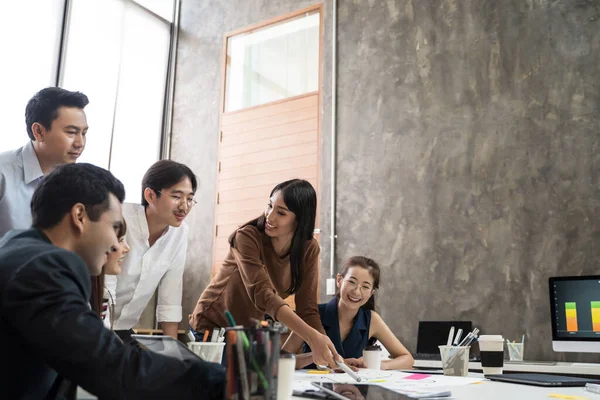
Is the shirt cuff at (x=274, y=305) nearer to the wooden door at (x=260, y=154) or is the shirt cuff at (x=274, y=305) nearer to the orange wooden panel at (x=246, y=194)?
the wooden door at (x=260, y=154)

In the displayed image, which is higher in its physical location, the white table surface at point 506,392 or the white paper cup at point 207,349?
the white paper cup at point 207,349

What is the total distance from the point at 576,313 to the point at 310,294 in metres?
1.68

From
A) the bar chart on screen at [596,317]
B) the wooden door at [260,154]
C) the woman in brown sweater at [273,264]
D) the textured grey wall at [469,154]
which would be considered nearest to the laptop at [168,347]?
the woman in brown sweater at [273,264]

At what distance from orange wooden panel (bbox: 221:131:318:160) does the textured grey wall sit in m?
0.21

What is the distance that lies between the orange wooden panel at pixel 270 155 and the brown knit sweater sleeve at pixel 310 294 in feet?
8.96

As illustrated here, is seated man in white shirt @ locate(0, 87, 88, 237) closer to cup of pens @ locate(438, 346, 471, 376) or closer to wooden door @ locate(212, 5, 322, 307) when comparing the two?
cup of pens @ locate(438, 346, 471, 376)

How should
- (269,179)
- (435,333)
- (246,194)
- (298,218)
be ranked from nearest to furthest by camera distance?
(298,218) < (435,333) < (269,179) < (246,194)

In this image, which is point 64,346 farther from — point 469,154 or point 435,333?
point 469,154

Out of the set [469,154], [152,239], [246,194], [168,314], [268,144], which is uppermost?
[268,144]

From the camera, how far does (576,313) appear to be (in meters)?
2.95

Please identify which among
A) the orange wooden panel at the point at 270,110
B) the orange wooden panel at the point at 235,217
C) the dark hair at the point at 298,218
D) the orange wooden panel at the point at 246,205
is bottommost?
the dark hair at the point at 298,218

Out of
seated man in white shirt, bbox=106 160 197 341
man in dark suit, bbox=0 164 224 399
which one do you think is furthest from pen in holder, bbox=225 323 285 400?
seated man in white shirt, bbox=106 160 197 341

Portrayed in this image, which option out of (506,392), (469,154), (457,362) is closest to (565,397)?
(506,392)

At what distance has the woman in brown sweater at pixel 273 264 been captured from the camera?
1966 millimetres
